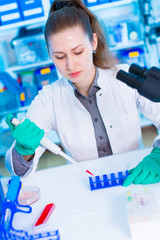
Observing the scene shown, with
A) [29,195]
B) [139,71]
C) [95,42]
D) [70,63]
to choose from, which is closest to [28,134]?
[29,195]

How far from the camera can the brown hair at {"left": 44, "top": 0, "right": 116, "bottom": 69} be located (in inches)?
45.8

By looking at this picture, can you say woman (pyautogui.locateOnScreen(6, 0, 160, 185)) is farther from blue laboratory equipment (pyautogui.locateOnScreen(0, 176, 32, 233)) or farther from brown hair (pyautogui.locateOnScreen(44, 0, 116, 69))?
blue laboratory equipment (pyautogui.locateOnScreen(0, 176, 32, 233))

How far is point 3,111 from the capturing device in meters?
3.01

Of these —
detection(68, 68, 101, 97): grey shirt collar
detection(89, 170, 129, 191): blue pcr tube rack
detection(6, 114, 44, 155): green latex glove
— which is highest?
detection(6, 114, 44, 155): green latex glove

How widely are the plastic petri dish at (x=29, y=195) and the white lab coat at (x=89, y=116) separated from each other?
380mm

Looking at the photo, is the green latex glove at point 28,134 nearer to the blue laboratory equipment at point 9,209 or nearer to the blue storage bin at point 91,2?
the blue laboratory equipment at point 9,209

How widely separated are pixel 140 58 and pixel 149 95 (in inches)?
90.7

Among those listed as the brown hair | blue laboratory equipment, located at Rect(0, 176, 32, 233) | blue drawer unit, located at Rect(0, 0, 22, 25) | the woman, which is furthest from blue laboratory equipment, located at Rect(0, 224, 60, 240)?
blue drawer unit, located at Rect(0, 0, 22, 25)

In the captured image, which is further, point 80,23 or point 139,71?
point 80,23

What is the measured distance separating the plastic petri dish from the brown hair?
60 centimetres

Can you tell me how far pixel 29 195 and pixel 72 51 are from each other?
1.81 ft

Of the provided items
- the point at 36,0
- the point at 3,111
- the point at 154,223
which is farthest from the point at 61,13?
the point at 3,111

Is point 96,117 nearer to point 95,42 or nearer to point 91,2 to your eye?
point 95,42

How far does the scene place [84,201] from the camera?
0.91 meters
